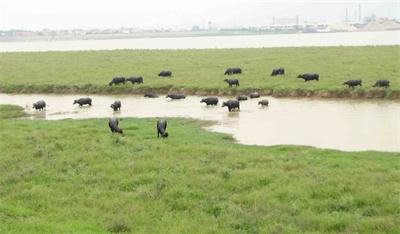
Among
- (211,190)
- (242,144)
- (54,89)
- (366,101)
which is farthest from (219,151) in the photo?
(54,89)

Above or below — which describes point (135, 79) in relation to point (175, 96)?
above

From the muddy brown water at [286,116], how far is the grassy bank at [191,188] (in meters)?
2.09

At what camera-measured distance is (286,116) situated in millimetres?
24219

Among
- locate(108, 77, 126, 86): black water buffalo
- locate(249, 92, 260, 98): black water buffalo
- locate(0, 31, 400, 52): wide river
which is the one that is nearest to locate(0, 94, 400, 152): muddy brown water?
locate(249, 92, 260, 98): black water buffalo

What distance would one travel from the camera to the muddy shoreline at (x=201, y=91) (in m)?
29.1

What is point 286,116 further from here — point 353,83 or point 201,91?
point 201,91

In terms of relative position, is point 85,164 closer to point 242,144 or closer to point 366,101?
point 242,144

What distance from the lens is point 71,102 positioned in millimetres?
32812

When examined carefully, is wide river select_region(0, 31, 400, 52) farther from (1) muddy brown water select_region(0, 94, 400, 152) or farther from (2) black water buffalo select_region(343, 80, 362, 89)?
(1) muddy brown water select_region(0, 94, 400, 152)

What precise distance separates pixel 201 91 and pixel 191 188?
20930 millimetres

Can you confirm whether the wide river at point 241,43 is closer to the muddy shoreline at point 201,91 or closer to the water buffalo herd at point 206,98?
the water buffalo herd at point 206,98

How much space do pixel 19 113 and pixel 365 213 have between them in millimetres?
21395

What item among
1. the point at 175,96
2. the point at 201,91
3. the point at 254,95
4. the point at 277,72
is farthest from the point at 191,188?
the point at 277,72

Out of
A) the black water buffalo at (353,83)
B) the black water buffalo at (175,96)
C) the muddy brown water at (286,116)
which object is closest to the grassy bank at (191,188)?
the muddy brown water at (286,116)
